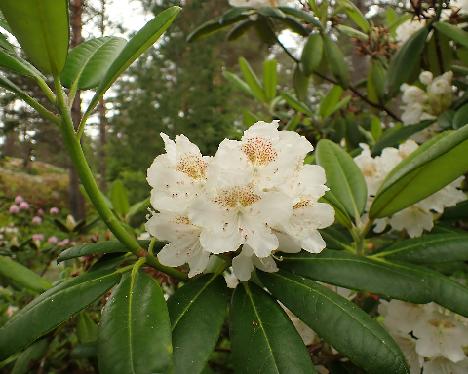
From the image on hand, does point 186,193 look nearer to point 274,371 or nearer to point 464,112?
point 274,371

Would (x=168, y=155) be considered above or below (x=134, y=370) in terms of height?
above

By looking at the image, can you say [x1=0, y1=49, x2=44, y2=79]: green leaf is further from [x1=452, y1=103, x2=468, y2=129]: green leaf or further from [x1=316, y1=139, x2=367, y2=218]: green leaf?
[x1=452, y1=103, x2=468, y2=129]: green leaf

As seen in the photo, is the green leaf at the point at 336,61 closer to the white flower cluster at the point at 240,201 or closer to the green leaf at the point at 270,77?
the green leaf at the point at 270,77

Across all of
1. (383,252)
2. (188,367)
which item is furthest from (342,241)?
(188,367)

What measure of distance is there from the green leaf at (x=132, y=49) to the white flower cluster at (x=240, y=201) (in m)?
0.14

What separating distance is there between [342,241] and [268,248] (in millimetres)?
392

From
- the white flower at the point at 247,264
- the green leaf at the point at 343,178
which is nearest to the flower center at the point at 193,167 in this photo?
the white flower at the point at 247,264

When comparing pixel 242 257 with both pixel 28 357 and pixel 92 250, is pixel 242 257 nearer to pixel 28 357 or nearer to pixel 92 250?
pixel 92 250

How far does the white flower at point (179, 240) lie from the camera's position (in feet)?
2.42

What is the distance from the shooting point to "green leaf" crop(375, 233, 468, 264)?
810mm

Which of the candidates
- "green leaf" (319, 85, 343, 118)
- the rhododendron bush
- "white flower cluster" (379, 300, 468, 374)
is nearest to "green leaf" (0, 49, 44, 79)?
the rhododendron bush

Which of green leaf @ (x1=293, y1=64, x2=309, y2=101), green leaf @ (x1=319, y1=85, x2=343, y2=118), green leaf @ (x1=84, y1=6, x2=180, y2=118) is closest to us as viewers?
green leaf @ (x1=84, y1=6, x2=180, y2=118)

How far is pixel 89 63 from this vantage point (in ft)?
2.66

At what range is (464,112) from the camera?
112 centimetres
